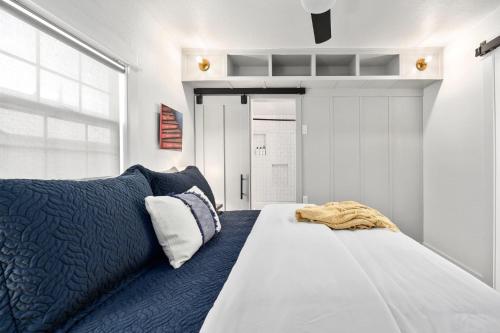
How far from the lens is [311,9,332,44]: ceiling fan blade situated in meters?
1.63

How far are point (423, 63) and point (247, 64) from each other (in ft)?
7.13

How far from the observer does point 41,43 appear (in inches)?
49.4

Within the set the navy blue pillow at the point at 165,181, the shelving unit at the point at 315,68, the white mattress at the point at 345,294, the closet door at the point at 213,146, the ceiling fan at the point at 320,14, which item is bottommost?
the white mattress at the point at 345,294

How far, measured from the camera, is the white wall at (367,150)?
3451mm

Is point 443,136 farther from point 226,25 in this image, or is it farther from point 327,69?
point 226,25

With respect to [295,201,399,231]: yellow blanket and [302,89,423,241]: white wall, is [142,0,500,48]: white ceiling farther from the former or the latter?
[295,201,399,231]: yellow blanket

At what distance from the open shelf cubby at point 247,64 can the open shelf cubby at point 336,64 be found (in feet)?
2.35

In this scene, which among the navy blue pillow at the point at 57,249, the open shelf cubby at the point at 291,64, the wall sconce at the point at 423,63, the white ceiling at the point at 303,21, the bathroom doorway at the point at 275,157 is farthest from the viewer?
the bathroom doorway at the point at 275,157

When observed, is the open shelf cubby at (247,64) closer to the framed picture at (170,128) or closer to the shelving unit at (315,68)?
the shelving unit at (315,68)

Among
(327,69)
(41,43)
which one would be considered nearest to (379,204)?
(327,69)

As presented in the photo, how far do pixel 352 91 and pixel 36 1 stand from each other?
332 cm

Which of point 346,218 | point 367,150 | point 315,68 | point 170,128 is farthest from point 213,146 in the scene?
point 346,218

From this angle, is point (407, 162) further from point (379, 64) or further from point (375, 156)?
point (379, 64)

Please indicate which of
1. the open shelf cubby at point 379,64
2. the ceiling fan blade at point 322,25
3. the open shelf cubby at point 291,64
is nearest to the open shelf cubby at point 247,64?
the open shelf cubby at point 291,64
